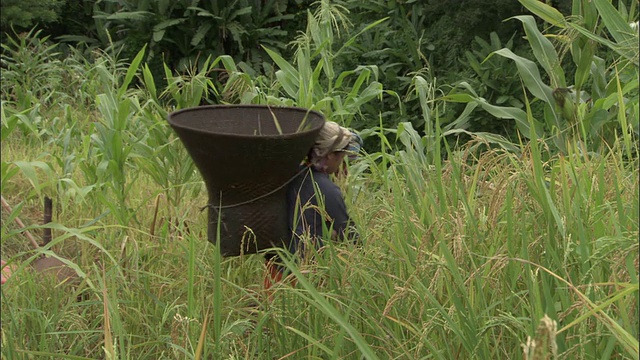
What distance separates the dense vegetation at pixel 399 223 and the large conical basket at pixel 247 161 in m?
0.18

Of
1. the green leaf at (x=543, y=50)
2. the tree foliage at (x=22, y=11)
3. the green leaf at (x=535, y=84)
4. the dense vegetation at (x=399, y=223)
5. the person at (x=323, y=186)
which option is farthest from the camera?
the tree foliage at (x=22, y=11)

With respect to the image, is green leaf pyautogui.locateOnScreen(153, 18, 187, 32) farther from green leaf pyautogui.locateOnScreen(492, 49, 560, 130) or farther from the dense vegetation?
green leaf pyautogui.locateOnScreen(492, 49, 560, 130)

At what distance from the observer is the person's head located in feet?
8.68

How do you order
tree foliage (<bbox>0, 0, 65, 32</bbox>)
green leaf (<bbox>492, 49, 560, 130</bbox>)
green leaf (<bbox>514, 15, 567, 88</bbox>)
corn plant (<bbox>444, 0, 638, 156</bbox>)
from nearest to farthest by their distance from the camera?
corn plant (<bbox>444, 0, 638, 156</bbox>), green leaf (<bbox>514, 15, 567, 88</bbox>), green leaf (<bbox>492, 49, 560, 130</bbox>), tree foliage (<bbox>0, 0, 65, 32</bbox>)

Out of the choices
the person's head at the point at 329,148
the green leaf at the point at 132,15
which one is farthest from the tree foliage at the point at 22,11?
the person's head at the point at 329,148

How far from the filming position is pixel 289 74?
12.6ft

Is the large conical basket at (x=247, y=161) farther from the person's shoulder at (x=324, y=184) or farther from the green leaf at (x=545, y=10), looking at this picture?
the green leaf at (x=545, y=10)

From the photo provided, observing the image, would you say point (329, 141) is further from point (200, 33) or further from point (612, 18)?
point (200, 33)

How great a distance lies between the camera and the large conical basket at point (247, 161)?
2.30 m

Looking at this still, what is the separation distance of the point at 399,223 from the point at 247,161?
0.57 metres

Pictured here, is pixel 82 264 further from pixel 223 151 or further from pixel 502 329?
pixel 502 329

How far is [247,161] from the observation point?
7.68ft

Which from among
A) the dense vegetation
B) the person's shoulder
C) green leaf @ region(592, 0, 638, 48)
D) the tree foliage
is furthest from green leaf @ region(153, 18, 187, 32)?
green leaf @ region(592, 0, 638, 48)

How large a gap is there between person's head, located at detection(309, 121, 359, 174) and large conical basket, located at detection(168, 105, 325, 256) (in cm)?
10
